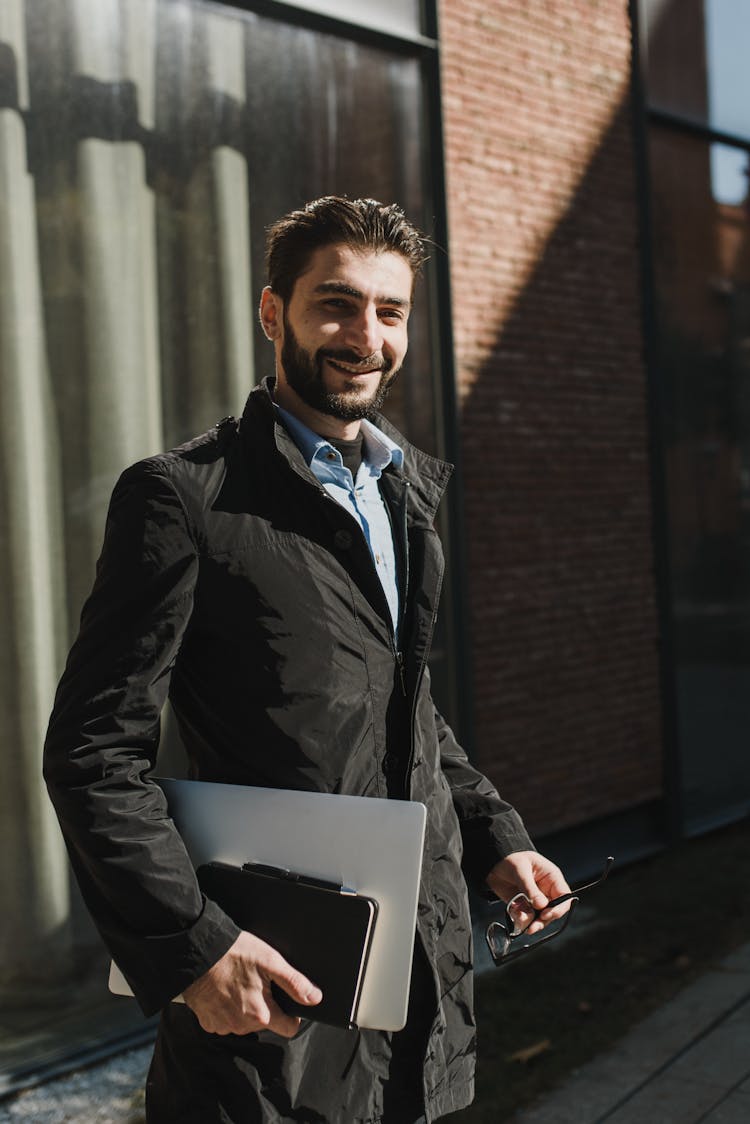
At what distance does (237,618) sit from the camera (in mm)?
1872

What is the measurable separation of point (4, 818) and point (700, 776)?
4482 mm

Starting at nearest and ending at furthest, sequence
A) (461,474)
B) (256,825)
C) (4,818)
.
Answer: (256,825), (4,818), (461,474)

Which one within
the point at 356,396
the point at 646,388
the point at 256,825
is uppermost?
the point at 646,388

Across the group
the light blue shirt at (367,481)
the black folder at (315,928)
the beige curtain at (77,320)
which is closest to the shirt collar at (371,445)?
the light blue shirt at (367,481)

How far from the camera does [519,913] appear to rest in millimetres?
2145

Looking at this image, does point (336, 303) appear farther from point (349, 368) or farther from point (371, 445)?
point (371, 445)

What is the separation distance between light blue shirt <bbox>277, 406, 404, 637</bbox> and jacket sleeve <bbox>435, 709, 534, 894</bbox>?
0.28 metres

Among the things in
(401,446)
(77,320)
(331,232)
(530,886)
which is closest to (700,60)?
(77,320)

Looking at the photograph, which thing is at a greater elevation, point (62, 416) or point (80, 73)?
point (80, 73)

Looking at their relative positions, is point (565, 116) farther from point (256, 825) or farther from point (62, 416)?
point (256, 825)

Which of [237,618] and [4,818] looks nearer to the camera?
[237,618]

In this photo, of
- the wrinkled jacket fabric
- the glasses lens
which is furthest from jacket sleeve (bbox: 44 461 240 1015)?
the glasses lens

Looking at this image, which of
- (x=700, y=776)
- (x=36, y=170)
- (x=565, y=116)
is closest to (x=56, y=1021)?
(x=36, y=170)

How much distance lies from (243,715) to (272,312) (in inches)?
26.8
